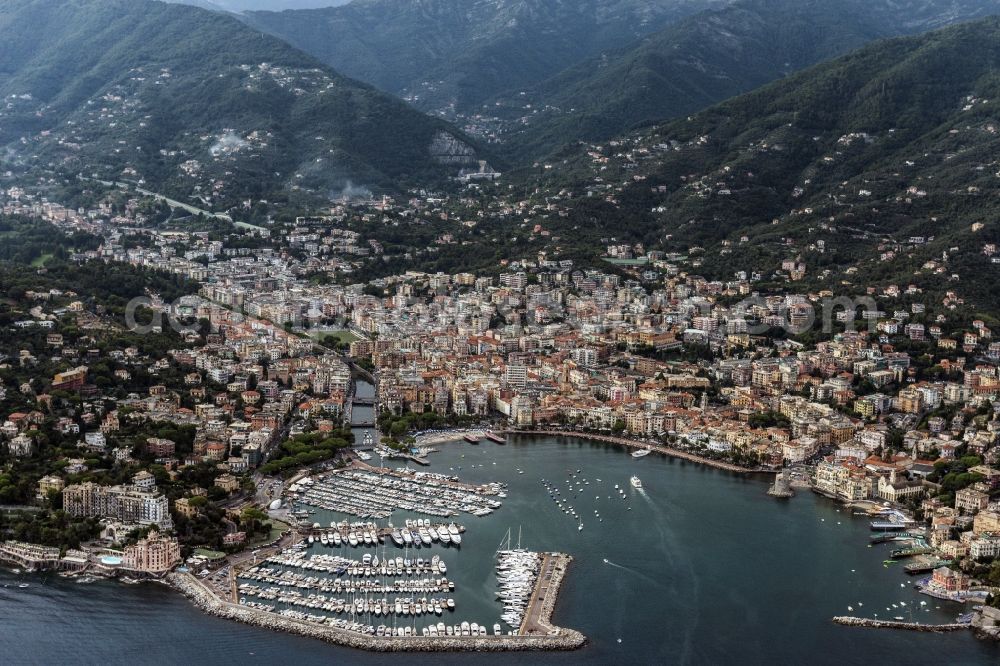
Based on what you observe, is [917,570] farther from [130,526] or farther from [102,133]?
[102,133]

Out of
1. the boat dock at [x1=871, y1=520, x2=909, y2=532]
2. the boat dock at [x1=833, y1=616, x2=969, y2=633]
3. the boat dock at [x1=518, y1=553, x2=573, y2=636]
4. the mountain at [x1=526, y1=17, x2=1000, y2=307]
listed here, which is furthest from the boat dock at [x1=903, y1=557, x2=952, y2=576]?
the mountain at [x1=526, y1=17, x2=1000, y2=307]

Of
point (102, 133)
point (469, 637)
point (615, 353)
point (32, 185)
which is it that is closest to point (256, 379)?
point (615, 353)

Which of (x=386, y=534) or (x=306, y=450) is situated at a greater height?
(x=306, y=450)

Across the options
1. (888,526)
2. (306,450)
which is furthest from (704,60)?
(888,526)

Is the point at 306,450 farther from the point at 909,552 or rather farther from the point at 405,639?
the point at 909,552

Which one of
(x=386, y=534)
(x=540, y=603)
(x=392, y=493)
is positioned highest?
(x=392, y=493)

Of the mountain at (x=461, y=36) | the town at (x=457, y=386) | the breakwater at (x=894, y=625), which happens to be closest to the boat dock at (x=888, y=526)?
the town at (x=457, y=386)

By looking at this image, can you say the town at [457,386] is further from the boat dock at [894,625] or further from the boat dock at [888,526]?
the boat dock at [894,625]

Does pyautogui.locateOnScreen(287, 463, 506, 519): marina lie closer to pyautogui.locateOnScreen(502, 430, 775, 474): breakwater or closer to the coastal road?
the coastal road
